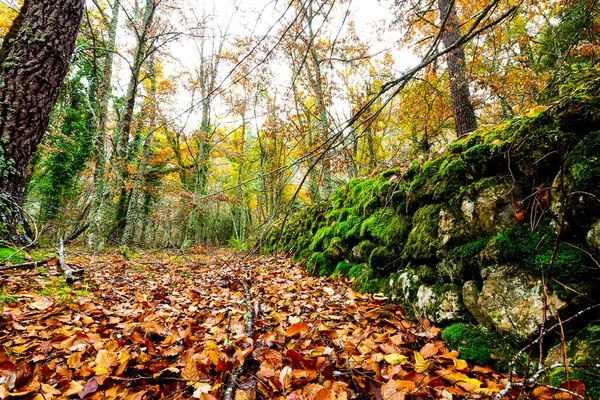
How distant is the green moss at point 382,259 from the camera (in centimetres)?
258

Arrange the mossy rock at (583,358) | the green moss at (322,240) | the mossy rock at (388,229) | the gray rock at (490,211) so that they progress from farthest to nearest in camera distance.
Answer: the green moss at (322,240), the mossy rock at (388,229), the gray rock at (490,211), the mossy rock at (583,358)

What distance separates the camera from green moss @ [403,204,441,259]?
217 cm

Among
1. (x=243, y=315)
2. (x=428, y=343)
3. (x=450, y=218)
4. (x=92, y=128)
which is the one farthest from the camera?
(x=92, y=128)

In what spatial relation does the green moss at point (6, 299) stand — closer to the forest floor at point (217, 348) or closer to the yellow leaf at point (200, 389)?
the forest floor at point (217, 348)

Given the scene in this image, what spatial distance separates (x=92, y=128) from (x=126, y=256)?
10591 millimetres

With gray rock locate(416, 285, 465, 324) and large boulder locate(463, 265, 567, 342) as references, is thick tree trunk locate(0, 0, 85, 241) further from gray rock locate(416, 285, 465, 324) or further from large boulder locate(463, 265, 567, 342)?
large boulder locate(463, 265, 567, 342)

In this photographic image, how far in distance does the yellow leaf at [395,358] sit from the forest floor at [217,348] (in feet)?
0.03

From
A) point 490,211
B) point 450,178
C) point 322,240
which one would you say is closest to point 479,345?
point 490,211

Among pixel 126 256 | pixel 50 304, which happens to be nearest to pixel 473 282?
pixel 50 304

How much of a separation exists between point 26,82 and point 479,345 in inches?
175

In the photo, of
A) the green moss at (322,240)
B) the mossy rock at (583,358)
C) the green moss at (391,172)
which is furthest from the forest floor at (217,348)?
the green moss at (391,172)

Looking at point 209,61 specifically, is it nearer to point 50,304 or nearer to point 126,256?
point 126,256

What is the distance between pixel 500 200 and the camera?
1809 millimetres

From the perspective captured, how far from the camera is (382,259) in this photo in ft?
8.73
